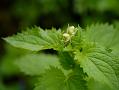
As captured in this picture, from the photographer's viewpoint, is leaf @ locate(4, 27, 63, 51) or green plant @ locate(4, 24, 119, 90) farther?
leaf @ locate(4, 27, 63, 51)

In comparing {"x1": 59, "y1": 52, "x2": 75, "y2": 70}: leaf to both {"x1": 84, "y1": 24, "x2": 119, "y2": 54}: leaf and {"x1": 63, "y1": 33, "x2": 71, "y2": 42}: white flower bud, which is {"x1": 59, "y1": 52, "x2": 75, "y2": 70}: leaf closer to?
{"x1": 63, "y1": 33, "x2": 71, "y2": 42}: white flower bud

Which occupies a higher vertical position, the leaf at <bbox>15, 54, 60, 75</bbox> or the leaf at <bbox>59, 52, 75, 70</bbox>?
the leaf at <bbox>15, 54, 60, 75</bbox>

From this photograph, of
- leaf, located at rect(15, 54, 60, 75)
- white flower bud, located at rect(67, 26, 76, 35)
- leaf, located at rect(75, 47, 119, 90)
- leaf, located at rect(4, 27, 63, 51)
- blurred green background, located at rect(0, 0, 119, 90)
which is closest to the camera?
leaf, located at rect(75, 47, 119, 90)

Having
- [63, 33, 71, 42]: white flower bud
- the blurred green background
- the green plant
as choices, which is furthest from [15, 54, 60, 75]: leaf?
the blurred green background

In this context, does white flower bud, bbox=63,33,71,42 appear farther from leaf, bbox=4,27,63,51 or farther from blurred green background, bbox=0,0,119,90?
blurred green background, bbox=0,0,119,90

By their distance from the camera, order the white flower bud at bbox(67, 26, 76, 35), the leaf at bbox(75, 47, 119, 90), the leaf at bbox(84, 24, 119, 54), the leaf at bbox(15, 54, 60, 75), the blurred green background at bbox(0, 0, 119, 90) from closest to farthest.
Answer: the leaf at bbox(75, 47, 119, 90) → the white flower bud at bbox(67, 26, 76, 35) → the leaf at bbox(84, 24, 119, 54) → the leaf at bbox(15, 54, 60, 75) → the blurred green background at bbox(0, 0, 119, 90)

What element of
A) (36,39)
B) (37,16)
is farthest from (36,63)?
(37,16)

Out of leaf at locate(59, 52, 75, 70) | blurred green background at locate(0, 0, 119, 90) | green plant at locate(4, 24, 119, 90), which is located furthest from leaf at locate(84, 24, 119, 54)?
blurred green background at locate(0, 0, 119, 90)

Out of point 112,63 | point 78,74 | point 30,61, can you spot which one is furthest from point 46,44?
point 30,61

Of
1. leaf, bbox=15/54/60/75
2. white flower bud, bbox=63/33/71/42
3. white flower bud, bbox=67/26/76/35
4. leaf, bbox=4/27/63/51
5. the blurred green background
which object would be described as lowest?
white flower bud, bbox=63/33/71/42

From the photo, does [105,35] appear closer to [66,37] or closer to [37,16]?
[66,37]
